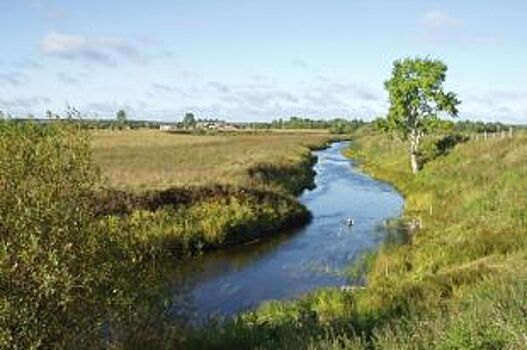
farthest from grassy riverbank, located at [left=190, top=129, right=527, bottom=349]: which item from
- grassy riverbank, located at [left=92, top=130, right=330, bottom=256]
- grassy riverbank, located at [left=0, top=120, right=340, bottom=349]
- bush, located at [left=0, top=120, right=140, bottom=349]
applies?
grassy riverbank, located at [left=92, top=130, right=330, bottom=256]

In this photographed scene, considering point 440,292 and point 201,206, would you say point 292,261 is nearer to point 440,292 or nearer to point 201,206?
point 201,206

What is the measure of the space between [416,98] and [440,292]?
50655 mm

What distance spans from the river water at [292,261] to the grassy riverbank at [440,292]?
6.05 ft

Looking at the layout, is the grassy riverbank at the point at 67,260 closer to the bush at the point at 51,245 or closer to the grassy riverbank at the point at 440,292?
the bush at the point at 51,245

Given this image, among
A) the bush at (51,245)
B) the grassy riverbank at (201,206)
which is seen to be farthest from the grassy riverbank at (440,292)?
the grassy riverbank at (201,206)

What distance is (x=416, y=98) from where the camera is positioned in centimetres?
6825

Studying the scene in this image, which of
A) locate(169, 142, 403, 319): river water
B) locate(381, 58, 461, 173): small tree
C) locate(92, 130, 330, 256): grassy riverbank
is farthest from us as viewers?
locate(381, 58, 461, 173): small tree

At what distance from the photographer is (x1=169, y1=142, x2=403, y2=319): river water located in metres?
26.1

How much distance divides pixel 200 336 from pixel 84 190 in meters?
4.57

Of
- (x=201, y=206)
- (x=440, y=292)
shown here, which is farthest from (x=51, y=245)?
(x=201, y=206)

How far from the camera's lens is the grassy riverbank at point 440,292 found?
1119cm

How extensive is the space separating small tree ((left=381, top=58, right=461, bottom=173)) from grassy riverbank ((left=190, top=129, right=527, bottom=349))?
49.4 feet

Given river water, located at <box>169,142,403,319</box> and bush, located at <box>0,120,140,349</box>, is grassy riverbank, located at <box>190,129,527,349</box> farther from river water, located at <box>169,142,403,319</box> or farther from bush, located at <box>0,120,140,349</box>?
bush, located at <box>0,120,140,349</box>

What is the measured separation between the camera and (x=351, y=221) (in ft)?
145
